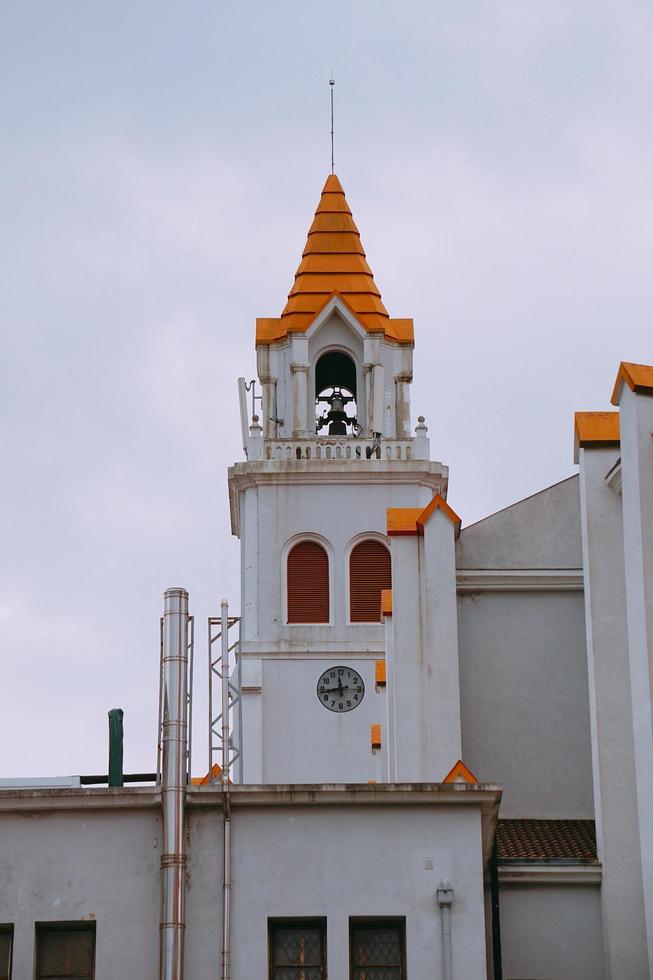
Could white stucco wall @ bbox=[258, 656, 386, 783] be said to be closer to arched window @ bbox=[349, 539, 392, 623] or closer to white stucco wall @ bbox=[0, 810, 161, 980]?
arched window @ bbox=[349, 539, 392, 623]

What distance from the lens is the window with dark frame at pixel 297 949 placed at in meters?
32.8

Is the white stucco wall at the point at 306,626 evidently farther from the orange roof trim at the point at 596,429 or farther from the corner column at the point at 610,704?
the corner column at the point at 610,704

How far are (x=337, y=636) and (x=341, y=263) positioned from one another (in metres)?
13.7

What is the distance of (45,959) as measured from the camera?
107 feet

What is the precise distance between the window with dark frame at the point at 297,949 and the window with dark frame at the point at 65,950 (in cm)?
254

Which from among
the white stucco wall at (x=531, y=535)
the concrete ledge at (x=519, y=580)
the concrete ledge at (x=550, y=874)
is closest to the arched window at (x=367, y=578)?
the white stucco wall at (x=531, y=535)

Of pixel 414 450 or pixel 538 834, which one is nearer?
pixel 538 834

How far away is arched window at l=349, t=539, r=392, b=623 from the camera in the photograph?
6769cm

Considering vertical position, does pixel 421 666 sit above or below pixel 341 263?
below

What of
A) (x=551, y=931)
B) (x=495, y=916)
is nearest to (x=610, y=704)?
(x=551, y=931)

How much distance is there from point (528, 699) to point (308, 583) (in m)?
25.9

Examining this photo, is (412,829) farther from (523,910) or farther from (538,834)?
(538,834)

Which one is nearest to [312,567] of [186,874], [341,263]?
[341,263]

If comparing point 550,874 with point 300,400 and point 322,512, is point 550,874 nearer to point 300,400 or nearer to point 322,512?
point 322,512
